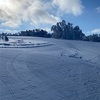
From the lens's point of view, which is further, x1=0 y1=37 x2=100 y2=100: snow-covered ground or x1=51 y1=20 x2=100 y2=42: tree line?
x1=51 y1=20 x2=100 y2=42: tree line

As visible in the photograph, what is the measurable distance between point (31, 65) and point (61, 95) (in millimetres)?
5196

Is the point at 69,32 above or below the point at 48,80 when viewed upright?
above

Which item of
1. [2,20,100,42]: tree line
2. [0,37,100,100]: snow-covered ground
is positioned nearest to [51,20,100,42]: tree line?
[2,20,100,42]: tree line

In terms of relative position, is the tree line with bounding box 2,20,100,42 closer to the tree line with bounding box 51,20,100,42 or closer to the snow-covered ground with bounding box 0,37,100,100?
the tree line with bounding box 51,20,100,42

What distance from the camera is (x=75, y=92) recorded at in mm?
9188

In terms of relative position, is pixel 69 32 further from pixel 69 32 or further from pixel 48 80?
pixel 48 80

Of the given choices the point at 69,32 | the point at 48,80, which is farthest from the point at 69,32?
the point at 48,80

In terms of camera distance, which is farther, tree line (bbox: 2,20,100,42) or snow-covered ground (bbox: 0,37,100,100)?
tree line (bbox: 2,20,100,42)

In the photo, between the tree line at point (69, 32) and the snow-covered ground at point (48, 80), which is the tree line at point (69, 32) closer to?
the tree line at point (69, 32)

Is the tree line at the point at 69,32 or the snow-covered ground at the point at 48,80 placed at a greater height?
the tree line at the point at 69,32

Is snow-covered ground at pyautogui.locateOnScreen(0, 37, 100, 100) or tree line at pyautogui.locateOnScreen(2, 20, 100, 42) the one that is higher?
tree line at pyautogui.locateOnScreen(2, 20, 100, 42)

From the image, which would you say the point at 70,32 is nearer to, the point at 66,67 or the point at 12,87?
the point at 66,67

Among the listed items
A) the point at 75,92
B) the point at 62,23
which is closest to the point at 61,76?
Result: the point at 75,92

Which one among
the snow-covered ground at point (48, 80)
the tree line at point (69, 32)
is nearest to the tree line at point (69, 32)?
the tree line at point (69, 32)
